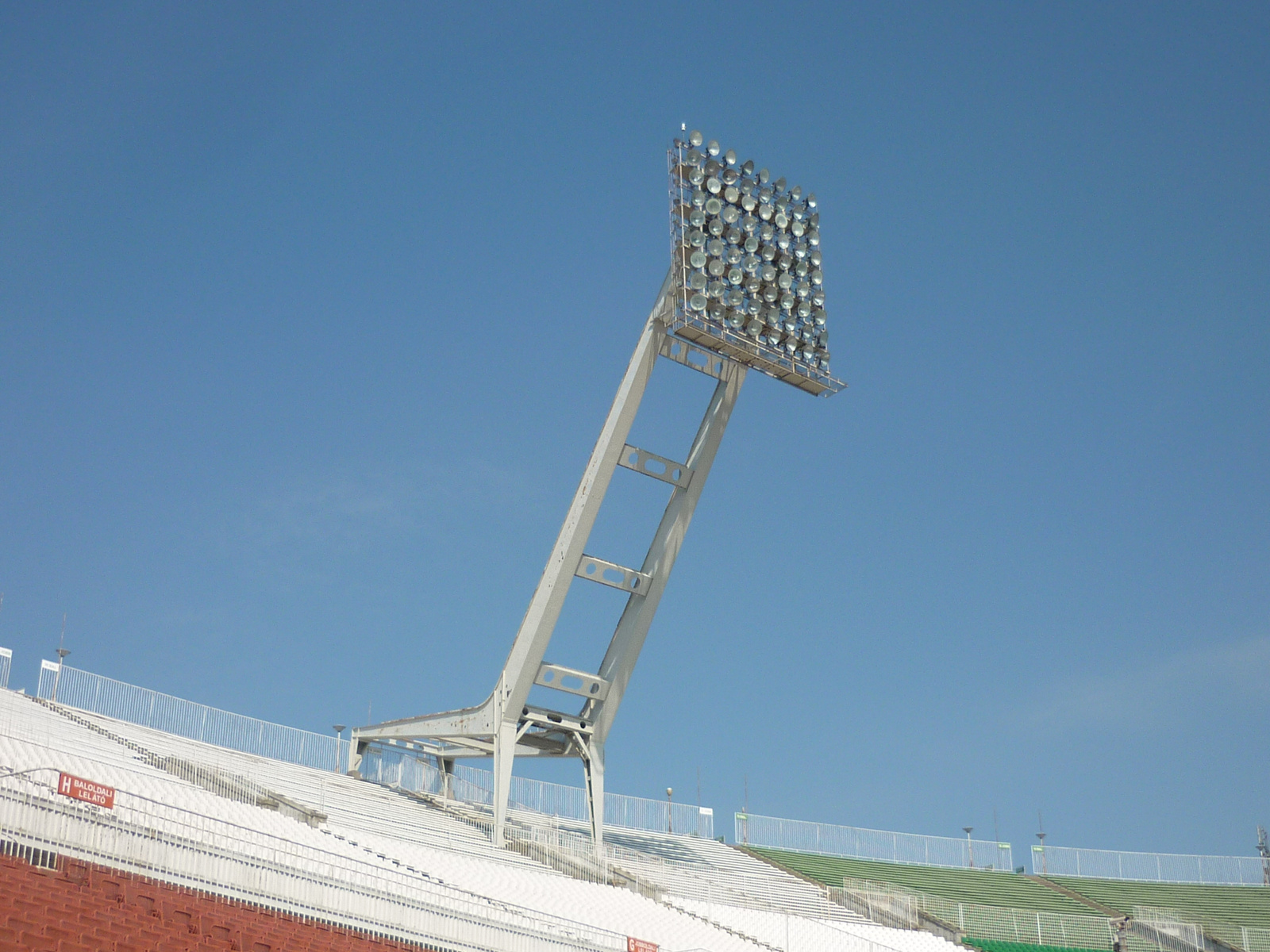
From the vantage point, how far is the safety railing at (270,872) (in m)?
16.9

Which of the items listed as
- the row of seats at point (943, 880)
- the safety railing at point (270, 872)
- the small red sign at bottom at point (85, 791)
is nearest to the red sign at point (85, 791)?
the small red sign at bottom at point (85, 791)

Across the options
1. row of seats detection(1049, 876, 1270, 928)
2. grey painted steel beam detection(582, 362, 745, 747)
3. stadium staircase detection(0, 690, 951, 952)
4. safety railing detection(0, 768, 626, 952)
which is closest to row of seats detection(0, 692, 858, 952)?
stadium staircase detection(0, 690, 951, 952)

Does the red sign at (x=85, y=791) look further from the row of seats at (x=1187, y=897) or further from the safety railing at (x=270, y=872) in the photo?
the row of seats at (x=1187, y=897)

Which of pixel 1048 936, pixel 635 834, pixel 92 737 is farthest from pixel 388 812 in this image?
pixel 1048 936

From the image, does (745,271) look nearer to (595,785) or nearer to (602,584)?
(602,584)

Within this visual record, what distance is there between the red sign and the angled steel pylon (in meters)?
12.7

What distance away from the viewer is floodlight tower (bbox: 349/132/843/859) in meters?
29.7

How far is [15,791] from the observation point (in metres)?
16.6

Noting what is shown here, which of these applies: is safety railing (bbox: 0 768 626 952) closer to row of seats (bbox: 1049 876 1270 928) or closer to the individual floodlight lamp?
the individual floodlight lamp

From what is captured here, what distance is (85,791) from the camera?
677 inches

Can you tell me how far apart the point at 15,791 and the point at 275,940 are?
139 inches

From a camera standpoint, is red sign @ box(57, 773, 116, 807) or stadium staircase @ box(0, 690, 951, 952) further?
stadium staircase @ box(0, 690, 951, 952)

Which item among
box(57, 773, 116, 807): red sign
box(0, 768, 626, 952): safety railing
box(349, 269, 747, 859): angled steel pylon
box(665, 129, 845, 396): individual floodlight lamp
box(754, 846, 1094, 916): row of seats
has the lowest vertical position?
box(0, 768, 626, 952): safety railing

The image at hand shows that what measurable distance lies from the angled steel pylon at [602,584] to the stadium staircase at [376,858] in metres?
1.90
